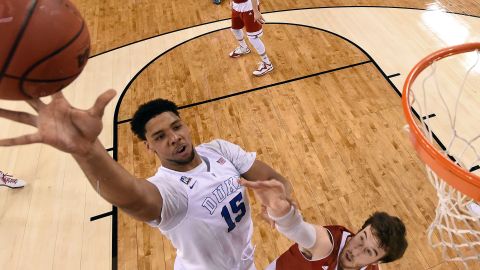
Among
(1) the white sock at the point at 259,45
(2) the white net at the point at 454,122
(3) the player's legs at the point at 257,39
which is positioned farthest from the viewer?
(1) the white sock at the point at 259,45

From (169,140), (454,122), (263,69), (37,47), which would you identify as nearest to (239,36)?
(263,69)

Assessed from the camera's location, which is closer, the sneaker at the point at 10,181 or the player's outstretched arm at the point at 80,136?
the player's outstretched arm at the point at 80,136

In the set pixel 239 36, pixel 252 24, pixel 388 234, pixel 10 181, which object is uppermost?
pixel 388 234

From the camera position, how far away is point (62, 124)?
0.99 meters

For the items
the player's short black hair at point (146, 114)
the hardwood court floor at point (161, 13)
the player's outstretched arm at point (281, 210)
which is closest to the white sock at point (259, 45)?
the hardwood court floor at point (161, 13)

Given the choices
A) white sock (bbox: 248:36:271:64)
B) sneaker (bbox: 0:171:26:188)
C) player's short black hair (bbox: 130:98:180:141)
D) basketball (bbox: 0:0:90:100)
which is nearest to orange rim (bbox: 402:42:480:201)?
player's short black hair (bbox: 130:98:180:141)

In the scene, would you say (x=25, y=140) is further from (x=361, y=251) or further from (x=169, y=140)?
(x=361, y=251)

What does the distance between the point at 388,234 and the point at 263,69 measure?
3.23 metres

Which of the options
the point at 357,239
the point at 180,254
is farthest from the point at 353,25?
the point at 180,254

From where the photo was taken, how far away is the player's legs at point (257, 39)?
14.3ft

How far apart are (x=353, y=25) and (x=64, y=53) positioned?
493cm

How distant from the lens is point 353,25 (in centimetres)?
529

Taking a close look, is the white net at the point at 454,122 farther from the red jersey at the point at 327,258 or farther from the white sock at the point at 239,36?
the white sock at the point at 239,36

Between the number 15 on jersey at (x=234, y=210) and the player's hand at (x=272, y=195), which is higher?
the player's hand at (x=272, y=195)
